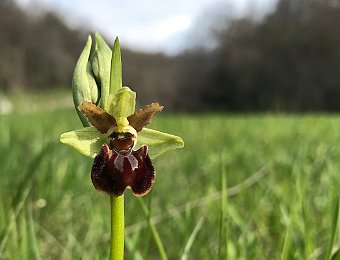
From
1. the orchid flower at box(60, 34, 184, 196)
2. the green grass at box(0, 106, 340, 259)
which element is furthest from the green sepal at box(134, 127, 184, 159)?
the green grass at box(0, 106, 340, 259)

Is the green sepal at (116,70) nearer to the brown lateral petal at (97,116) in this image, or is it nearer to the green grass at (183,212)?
the brown lateral petal at (97,116)

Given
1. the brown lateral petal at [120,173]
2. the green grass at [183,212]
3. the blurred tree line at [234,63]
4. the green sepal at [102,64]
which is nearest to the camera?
the brown lateral petal at [120,173]

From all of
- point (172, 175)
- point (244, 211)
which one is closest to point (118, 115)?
point (244, 211)

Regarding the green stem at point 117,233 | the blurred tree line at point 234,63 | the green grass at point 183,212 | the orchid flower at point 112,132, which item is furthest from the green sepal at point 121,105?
the blurred tree line at point 234,63

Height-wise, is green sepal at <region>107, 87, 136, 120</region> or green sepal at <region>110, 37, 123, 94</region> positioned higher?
green sepal at <region>110, 37, 123, 94</region>

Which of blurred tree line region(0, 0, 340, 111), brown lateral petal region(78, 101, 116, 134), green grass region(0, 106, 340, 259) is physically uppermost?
blurred tree line region(0, 0, 340, 111)

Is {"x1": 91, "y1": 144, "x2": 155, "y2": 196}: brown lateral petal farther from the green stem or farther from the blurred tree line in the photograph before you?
the blurred tree line

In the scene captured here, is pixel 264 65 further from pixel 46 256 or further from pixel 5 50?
pixel 46 256
